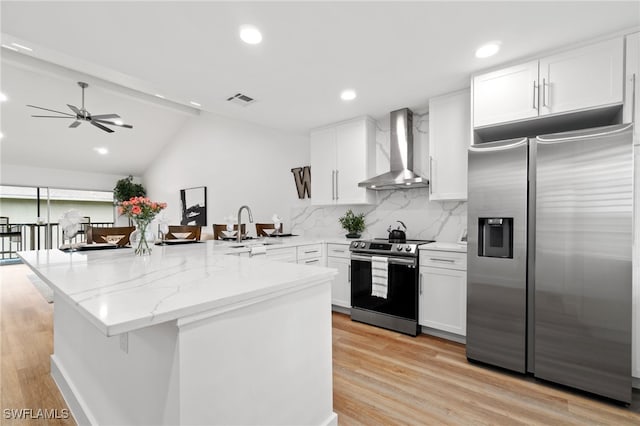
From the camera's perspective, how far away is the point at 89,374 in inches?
63.9

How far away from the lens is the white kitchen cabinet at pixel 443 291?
2688 mm

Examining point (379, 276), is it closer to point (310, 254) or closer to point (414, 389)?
point (310, 254)

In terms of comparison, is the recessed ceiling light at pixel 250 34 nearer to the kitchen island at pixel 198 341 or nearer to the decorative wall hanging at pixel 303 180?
the kitchen island at pixel 198 341

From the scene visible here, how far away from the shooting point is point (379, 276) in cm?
309

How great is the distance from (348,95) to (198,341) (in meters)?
2.73

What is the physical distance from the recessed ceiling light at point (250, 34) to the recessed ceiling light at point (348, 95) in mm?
1113

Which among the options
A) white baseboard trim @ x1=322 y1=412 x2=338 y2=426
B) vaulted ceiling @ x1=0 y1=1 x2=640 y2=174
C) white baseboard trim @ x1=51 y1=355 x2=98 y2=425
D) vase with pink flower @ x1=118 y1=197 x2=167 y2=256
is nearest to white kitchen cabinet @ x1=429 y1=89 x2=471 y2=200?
vaulted ceiling @ x1=0 y1=1 x2=640 y2=174

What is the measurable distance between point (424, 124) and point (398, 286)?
6.15ft

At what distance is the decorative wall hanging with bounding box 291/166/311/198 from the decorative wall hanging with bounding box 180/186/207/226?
2900mm

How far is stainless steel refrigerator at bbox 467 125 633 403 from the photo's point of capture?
1862 millimetres

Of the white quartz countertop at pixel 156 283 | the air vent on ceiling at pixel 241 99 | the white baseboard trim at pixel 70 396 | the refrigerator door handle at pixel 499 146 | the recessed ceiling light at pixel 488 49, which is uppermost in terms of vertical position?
the recessed ceiling light at pixel 488 49

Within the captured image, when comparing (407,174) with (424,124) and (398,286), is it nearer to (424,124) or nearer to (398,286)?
(424,124)

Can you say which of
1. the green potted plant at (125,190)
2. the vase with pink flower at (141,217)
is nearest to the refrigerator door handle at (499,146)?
the vase with pink flower at (141,217)

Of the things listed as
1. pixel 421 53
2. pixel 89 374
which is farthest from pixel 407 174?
pixel 89 374
